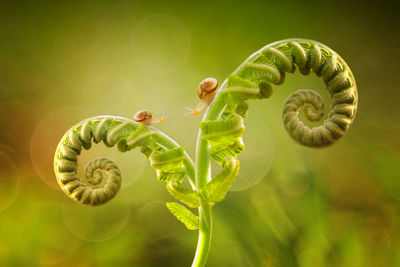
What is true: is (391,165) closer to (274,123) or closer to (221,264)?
(274,123)

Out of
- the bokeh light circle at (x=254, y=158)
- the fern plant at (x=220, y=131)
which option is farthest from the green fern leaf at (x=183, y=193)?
the bokeh light circle at (x=254, y=158)

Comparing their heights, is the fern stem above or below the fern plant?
below

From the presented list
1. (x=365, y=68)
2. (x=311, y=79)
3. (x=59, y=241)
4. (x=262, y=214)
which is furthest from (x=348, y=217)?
(x=59, y=241)

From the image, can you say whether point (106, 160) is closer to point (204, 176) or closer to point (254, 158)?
point (204, 176)

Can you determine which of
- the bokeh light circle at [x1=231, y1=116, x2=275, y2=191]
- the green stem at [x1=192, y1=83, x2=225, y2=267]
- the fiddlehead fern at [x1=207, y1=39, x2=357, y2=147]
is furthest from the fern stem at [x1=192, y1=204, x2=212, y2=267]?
the bokeh light circle at [x1=231, y1=116, x2=275, y2=191]

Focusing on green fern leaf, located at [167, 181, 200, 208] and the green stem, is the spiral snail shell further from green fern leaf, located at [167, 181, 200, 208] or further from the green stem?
green fern leaf, located at [167, 181, 200, 208]

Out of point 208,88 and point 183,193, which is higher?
point 208,88

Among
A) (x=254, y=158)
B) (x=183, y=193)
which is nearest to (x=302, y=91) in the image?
(x=183, y=193)
